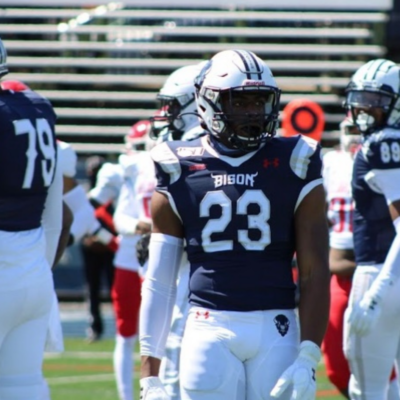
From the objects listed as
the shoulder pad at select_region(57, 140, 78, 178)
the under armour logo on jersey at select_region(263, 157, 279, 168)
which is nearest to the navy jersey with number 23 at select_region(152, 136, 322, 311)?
the under armour logo on jersey at select_region(263, 157, 279, 168)

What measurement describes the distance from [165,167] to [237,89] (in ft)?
1.07

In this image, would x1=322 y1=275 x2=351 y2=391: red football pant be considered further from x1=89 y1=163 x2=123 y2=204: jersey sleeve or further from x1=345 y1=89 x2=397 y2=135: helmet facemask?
x1=89 y1=163 x2=123 y2=204: jersey sleeve

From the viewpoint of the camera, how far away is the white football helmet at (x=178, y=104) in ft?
18.9

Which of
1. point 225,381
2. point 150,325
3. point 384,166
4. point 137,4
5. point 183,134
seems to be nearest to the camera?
point 225,381

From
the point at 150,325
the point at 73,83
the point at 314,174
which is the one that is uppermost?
the point at 314,174

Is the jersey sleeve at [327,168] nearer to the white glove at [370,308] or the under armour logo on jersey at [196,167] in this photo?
the white glove at [370,308]

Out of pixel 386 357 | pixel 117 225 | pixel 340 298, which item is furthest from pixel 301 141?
pixel 117 225

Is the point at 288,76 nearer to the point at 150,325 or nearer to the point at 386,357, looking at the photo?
the point at 386,357

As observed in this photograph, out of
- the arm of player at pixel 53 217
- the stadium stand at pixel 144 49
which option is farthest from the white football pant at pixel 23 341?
the stadium stand at pixel 144 49

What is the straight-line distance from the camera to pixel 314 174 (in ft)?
12.1

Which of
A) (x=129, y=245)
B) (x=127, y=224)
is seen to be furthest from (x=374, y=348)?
(x=129, y=245)

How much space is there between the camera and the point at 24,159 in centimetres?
448

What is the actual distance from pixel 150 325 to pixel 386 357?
174cm

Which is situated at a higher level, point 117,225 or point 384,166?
point 384,166
